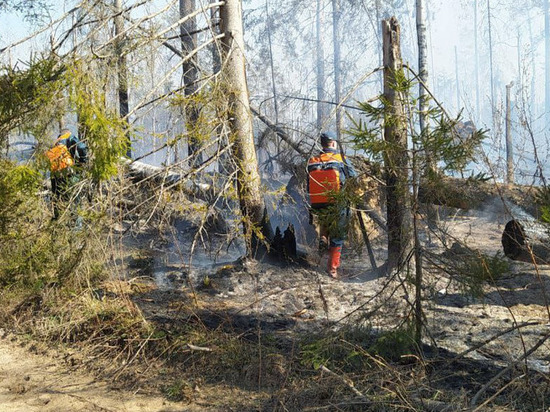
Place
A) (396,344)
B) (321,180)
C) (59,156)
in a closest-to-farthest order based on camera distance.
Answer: (396,344)
(59,156)
(321,180)

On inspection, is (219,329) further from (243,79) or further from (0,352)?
(243,79)

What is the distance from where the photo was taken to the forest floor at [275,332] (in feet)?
15.8

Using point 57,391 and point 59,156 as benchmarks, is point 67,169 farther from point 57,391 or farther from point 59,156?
point 57,391

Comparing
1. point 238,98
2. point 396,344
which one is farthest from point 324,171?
point 396,344

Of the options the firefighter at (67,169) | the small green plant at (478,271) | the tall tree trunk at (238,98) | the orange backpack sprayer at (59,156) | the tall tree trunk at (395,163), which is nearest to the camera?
the small green plant at (478,271)

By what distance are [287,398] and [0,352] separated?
3709 mm

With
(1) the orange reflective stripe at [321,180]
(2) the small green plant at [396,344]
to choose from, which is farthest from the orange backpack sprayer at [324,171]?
(2) the small green plant at [396,344]

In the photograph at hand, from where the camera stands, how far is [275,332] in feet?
21.1

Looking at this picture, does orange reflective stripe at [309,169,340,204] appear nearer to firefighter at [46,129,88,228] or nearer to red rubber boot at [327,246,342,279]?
red rubber boot at [327,246,342,279]

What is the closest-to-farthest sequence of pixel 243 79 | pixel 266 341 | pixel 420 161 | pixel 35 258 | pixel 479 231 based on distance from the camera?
1. pixel 420 161
2. pixel 266 341
3. pixel 35 258
4. pixel 243 79
5. pixel 479 231

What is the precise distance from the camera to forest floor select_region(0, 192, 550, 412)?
15.8 feet

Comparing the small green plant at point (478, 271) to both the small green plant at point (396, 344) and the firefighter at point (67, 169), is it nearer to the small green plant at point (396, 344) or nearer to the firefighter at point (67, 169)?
the small green plant at point (396, 344)

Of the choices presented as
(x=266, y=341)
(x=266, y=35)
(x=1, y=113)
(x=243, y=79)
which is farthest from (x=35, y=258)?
(x=266, y=35)

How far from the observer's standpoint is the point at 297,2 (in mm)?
38438
